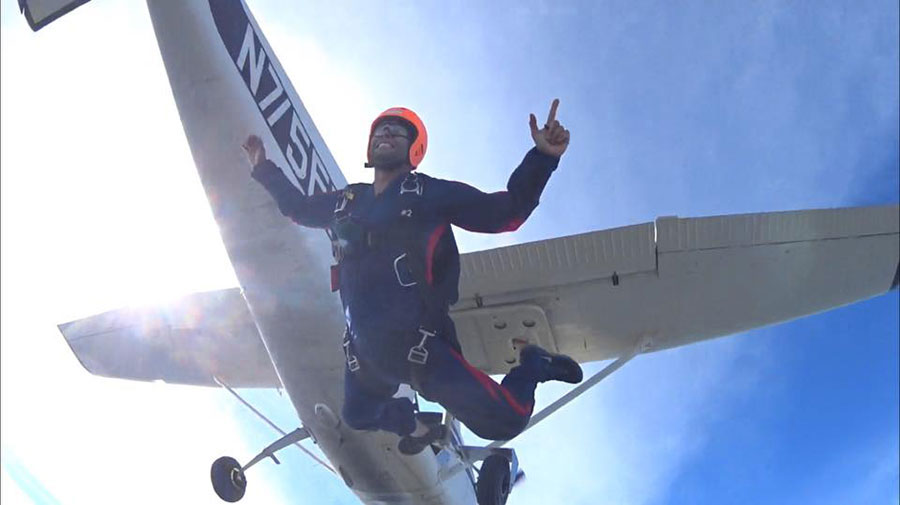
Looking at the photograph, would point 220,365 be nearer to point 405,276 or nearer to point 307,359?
point 307,359

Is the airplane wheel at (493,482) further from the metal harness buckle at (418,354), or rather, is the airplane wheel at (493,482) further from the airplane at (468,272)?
the metal harness buckle at (418,354)

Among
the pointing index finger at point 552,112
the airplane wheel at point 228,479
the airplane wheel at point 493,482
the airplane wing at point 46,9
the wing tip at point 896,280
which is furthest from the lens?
the airplane wheel at point 228,479

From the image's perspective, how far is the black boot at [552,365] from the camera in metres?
3.50

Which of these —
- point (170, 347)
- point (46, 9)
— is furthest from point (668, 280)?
point (170, 347)

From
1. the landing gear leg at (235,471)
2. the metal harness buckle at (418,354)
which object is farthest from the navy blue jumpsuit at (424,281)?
the landing gear leg at (235,471)

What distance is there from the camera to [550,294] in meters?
7.18

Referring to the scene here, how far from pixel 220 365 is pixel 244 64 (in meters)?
4.48

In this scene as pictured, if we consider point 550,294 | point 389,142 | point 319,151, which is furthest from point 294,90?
point 389,142

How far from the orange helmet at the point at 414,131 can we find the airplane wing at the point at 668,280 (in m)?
3.75

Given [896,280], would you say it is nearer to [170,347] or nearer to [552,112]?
[552,112]

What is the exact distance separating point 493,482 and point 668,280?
3197 mm

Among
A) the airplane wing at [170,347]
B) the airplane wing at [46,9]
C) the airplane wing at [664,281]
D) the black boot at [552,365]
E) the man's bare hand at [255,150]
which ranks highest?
the airplane wing at [664,281]

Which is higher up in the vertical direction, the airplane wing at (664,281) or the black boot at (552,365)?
the airplane wing at (664,281)

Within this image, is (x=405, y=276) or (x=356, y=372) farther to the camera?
(x=356, y=372)
